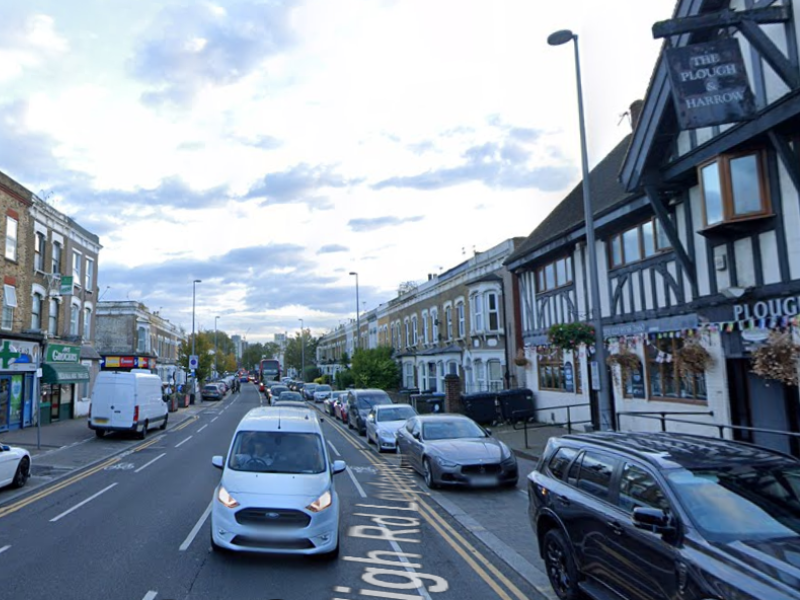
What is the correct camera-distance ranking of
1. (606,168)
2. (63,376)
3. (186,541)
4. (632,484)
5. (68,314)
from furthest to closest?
(68,314)
(63,376)
(606,168)
(186,541)
(632,484)

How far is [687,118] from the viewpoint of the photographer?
37.4 feet

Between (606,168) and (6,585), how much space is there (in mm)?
21608

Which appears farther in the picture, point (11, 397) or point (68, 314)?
point (68, 314)

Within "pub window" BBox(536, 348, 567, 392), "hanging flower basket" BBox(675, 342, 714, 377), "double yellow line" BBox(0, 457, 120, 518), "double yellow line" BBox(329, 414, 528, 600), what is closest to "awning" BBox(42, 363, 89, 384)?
"double yellow line" BBox(0, 457, 120, 518)

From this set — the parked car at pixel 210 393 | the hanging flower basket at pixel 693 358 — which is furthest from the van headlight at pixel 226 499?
the parked car at pixel 210 393

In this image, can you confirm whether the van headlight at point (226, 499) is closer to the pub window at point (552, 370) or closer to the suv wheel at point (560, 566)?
the suv wheel at point (560, 566)

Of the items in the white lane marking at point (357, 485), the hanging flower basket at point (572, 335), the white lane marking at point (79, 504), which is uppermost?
the hanging flower basket at point (572, 335)

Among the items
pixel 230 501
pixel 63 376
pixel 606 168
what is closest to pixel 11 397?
pixel 63 376

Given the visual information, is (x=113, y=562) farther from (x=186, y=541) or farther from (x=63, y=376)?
(x=63, y=376)

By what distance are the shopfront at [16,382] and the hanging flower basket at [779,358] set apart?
23551 millimetres

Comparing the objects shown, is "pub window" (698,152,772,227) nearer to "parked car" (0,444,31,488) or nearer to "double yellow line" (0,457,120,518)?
"double yellow line" (0,457,120,518)

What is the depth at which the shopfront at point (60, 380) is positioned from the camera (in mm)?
26031

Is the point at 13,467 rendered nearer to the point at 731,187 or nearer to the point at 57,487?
the point at 57,487

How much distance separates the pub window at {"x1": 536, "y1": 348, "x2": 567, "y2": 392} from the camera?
22234mm
